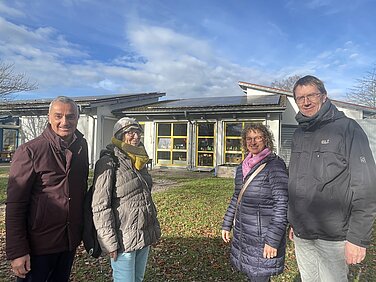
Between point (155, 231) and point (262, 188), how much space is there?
1.03 m

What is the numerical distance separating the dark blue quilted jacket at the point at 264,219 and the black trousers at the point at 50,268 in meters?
1.50

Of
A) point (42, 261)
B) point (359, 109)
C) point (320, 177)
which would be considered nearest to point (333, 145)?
point (320, 177)

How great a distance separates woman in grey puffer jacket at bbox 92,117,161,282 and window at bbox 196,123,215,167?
43.1ft

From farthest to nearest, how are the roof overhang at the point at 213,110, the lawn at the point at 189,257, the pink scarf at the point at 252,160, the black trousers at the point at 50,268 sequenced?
the roof overhang at the point at 213,110, the lawn at the point at 189,257, the pink scarf at the point at 252,160, the black trousers at the point at 50,268

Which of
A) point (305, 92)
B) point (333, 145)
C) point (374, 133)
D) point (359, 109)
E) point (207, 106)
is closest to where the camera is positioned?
point (333, 145)

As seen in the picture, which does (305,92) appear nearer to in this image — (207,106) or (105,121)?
(207,106)

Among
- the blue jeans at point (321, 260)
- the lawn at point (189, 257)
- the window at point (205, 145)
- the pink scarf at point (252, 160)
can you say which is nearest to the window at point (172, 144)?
the window at point (205, 145)

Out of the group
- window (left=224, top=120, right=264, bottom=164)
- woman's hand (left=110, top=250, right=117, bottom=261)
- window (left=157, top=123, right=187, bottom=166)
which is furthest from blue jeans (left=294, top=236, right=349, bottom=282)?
window (left=157, top=123, right=187, bottom=166)

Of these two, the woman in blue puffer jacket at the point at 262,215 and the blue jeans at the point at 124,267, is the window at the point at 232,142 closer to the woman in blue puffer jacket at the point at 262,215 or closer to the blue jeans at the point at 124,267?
the woman in blue puffer jacket at the point at 262,215

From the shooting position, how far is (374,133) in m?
12.9

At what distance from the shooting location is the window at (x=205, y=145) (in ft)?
51.4

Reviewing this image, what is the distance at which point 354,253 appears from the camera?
2.06 m

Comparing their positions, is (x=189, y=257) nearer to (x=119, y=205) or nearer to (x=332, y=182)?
(x=119, y=205)

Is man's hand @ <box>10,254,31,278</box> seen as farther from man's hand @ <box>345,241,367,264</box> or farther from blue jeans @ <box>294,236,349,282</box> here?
man's hand @ <box>345,241,367,264</box>
